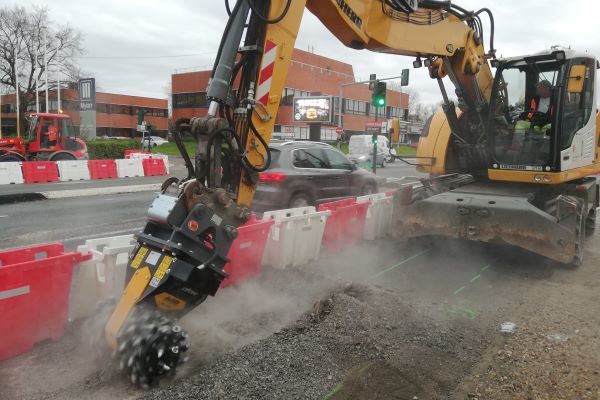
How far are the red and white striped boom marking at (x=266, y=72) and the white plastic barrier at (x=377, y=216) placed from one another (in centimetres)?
420

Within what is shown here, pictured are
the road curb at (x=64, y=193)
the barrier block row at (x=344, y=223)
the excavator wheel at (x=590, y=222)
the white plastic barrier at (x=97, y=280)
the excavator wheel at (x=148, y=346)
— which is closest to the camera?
the excavator wheel at (x=148, y=346)

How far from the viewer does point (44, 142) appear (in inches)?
814

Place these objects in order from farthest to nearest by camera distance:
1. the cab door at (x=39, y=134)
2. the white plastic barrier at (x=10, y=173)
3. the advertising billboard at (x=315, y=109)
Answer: the advertising billboard at (x=315, y=109) → the cab door at (x=39, y=134) → the white plastic barrier at (x=10, y=173)

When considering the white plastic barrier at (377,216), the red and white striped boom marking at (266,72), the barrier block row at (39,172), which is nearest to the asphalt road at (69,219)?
the white plastic barrier at (377,216)

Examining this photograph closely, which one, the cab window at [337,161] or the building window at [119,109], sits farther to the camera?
the building window at [119,109]

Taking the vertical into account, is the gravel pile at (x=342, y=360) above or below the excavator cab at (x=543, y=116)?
below

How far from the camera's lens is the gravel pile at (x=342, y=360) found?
342 cm

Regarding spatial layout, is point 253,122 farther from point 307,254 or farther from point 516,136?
point 516,136

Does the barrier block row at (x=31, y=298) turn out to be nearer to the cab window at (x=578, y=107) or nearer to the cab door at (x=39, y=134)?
the cab window at (x=578, y=107)

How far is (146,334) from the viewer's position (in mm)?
3252

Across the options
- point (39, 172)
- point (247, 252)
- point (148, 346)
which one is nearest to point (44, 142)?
point (39, 172)

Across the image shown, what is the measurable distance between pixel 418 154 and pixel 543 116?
7.56ft

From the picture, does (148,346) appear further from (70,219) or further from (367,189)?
(367,189)

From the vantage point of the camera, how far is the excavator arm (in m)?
3.36
